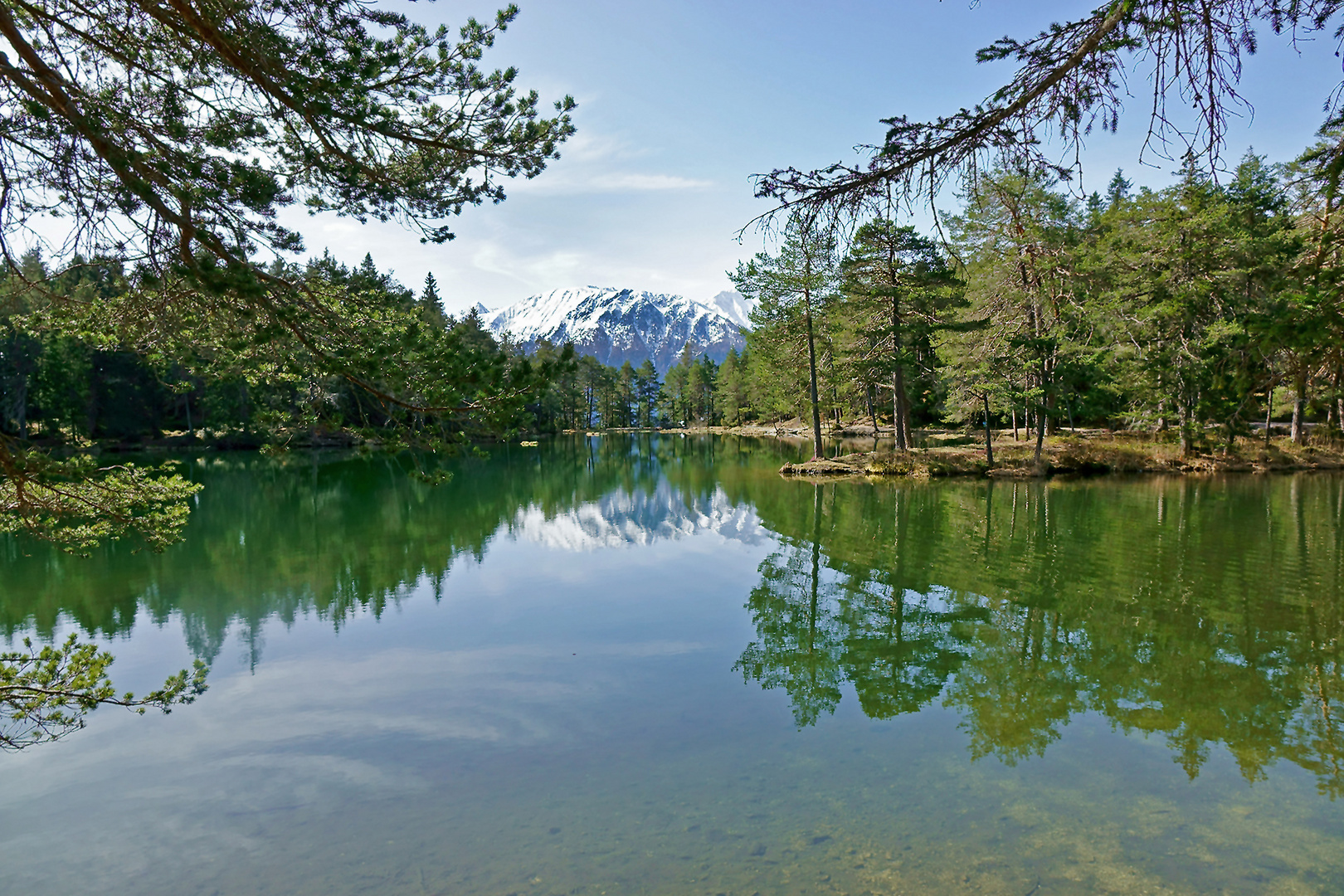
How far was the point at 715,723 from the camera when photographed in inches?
256

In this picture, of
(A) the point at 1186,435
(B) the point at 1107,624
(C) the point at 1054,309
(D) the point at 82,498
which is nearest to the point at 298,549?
(D) the point at 82,498

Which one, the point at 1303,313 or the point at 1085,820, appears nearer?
the point at 1303,313

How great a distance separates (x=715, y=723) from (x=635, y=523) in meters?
13.0

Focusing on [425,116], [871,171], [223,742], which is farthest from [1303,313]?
[223,742]

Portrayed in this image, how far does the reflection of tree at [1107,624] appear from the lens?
624cm

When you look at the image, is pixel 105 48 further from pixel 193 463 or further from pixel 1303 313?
pixel 193 463

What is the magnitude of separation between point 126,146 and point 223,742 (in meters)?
5.44

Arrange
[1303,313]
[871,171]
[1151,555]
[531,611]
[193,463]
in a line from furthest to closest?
[193,463], [1151,555], [531,611], [1303,313], [871,171]

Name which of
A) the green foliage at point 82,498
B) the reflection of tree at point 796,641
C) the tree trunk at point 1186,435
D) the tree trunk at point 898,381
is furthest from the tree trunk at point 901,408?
the green foliage at point 82,498

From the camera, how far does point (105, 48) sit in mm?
4773

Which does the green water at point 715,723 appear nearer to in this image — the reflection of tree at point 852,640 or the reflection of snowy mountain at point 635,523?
the reflection of tree at point 852,640

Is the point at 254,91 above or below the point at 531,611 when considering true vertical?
above

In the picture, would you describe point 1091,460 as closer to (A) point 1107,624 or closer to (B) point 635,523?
(B) point 635,523

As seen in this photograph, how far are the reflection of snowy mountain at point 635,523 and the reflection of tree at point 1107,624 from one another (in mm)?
1779
